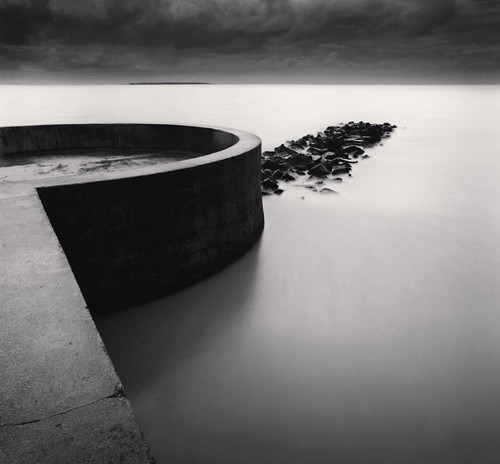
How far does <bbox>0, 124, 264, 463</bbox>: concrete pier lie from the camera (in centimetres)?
129

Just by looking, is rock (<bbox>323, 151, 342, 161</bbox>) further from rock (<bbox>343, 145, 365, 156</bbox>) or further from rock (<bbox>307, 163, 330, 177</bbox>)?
rock (<bbox>307, 163, 330, 177</bbox>)

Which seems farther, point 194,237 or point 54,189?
point 194,237

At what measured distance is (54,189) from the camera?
3285mm

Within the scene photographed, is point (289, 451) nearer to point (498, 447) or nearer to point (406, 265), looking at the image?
point (498, 447)

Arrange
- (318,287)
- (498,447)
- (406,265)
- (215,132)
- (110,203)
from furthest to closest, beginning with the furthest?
1. (215,132)
2. (406,265)
3. (318,287)
4. (110,203)
5. (498,447)

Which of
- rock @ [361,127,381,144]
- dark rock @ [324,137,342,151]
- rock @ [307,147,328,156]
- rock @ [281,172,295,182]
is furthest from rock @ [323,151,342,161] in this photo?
rock @ [361,127,381,144]

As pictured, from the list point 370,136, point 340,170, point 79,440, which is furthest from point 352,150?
point 79,440

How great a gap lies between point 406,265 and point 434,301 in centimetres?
106

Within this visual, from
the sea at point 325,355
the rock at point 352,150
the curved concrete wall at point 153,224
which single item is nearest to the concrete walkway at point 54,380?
the curved concrete wall at point 153,224

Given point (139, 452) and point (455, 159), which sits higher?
point (139, 452)

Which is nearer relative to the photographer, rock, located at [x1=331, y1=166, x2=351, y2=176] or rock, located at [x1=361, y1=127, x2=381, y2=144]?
rock, located at [x1=331, y1=166, x2=351, y2=176]

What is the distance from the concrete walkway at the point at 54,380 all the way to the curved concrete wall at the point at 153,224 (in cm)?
118

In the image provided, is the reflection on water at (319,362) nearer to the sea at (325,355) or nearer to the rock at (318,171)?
the sea at (325,355)

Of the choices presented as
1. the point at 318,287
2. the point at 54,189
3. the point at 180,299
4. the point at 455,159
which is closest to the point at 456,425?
the point at 318,287
